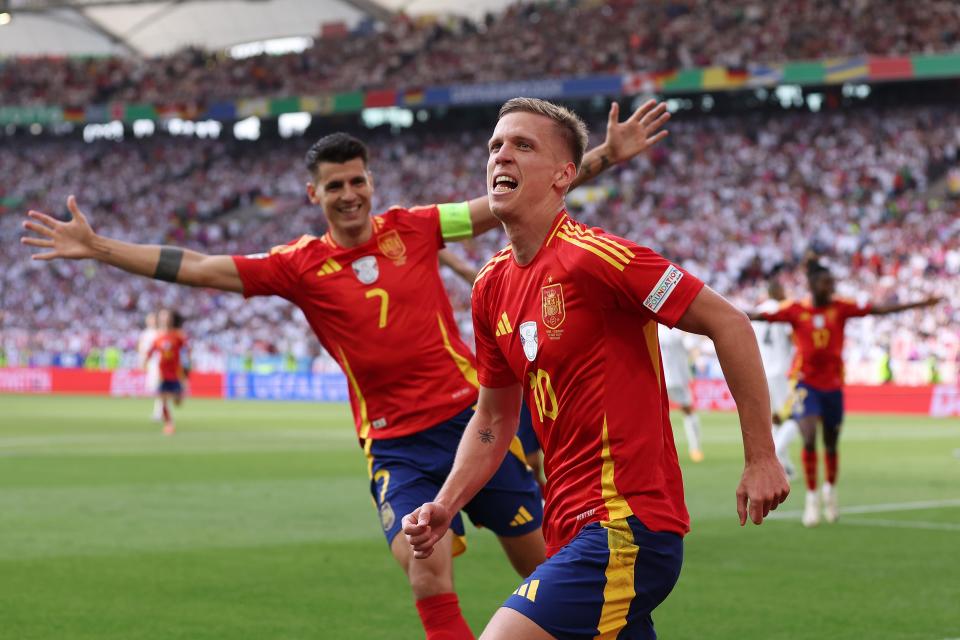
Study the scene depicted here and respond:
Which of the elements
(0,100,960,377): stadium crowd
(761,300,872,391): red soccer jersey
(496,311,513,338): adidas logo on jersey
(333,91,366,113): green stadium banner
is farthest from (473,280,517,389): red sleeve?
(333,91,366,113): green stadium banner

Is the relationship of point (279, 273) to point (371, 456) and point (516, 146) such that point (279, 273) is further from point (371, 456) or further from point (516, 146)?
point (516, 146)

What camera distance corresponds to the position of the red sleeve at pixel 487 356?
4.99 metres

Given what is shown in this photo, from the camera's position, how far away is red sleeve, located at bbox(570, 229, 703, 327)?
429cm

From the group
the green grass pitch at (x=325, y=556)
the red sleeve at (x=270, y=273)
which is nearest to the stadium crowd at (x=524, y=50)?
the green grass pitch at (x=325, y=556)

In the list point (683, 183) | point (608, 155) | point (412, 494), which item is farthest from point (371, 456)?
point (683, 183)

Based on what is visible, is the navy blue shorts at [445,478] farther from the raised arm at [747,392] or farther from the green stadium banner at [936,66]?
the green stadium banner at [936,66]

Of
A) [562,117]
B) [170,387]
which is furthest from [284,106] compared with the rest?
[562,117]

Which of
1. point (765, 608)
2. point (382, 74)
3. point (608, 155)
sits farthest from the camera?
point (382, 74)

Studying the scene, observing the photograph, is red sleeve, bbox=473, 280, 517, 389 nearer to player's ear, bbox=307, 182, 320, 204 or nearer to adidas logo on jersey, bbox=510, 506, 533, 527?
adidas logo on jersey, bbox=510, 506, 533, 527

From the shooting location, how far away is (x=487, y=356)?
5.09 m

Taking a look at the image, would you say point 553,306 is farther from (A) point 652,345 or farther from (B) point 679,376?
(B) point 679,376

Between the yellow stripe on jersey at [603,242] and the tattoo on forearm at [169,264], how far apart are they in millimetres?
2688

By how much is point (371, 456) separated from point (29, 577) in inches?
181

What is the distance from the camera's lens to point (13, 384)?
165 ft
